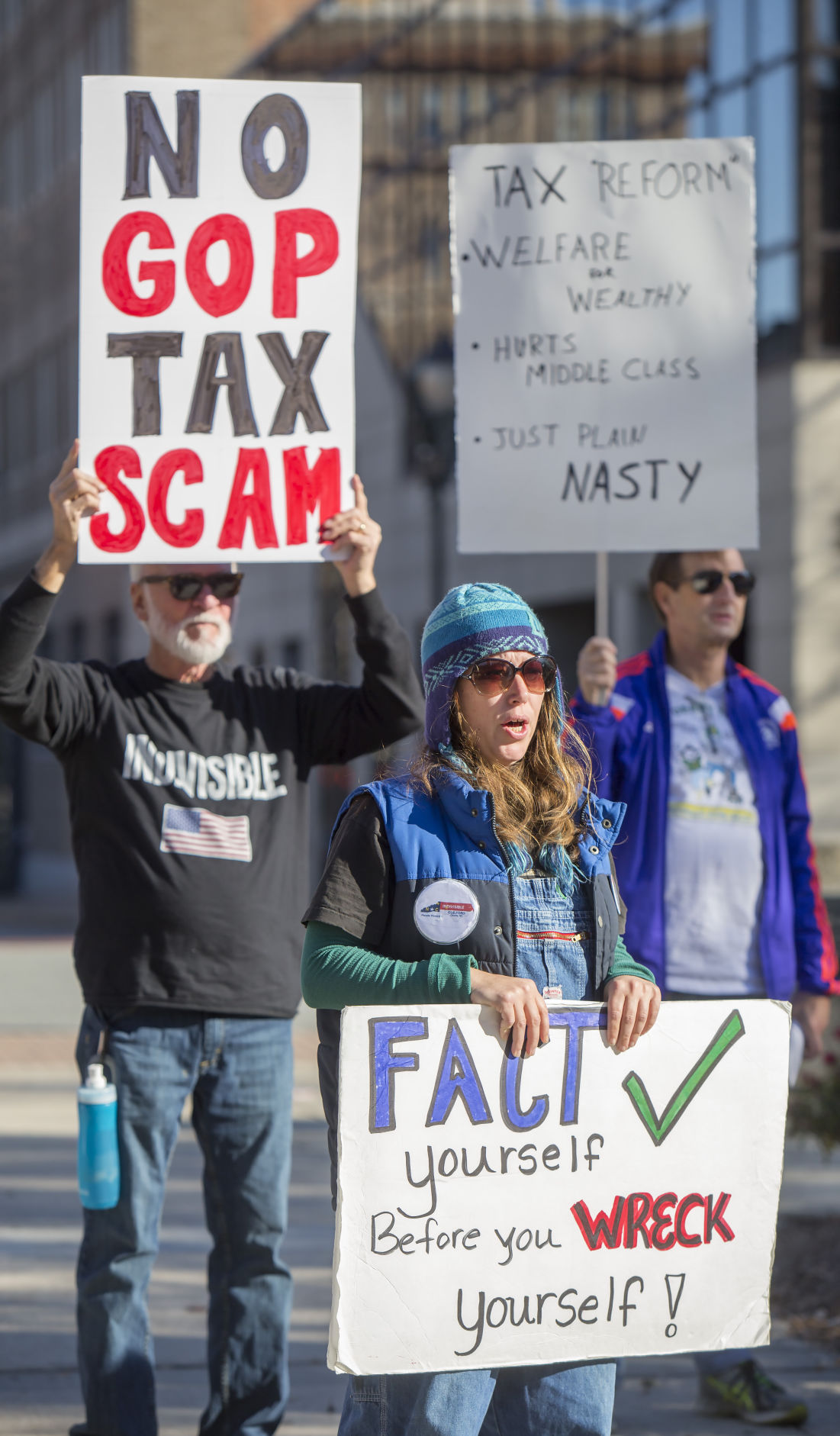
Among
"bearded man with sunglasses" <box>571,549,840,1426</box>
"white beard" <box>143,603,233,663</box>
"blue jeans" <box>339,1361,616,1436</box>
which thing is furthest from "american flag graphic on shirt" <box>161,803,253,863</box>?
"blue jeans" <box>339,1361,616,1436</box>

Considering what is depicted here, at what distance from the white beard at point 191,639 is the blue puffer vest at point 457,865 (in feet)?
3.45

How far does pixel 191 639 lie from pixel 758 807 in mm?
1390

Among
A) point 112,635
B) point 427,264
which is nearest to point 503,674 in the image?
point 427,264

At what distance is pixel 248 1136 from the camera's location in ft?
12.5

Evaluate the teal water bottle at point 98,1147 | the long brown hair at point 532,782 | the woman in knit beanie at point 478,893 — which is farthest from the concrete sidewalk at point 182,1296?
the long brown hair at point 532,782

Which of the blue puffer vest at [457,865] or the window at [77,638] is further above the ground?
the window at [77,638]

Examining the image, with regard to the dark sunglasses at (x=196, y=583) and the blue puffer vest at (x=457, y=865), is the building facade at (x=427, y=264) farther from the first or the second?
the blue puffer vest at (x=457, y=865)

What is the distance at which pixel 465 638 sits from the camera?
288 centimetres

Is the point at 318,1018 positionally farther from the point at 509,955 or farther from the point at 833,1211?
the point at 833,1211

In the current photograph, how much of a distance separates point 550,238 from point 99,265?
1135 millimetres

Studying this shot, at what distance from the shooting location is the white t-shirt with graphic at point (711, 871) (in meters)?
4.13

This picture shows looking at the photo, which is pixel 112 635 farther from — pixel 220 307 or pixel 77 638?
pixel 220 307

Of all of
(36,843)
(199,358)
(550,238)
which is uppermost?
(550,238)

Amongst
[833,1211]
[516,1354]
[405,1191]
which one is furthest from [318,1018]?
[833,1211]
